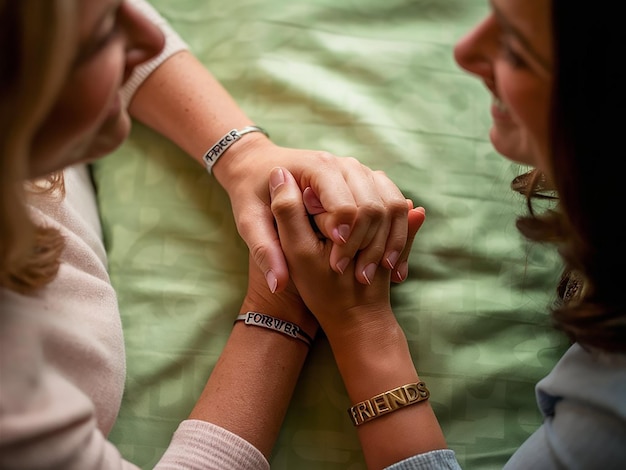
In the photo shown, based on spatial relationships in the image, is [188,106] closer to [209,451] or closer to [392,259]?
[392,259]

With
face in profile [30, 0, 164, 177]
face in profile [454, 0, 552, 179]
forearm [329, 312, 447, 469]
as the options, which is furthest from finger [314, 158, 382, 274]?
face in profile [30, 0, 164, 177]

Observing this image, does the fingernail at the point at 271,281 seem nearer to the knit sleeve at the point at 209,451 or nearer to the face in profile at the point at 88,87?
the knit sleeve at the point at 209,451

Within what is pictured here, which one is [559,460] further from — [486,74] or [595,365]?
[486,74]

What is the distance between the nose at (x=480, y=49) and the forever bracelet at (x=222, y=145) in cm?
41

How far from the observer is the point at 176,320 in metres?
0.93

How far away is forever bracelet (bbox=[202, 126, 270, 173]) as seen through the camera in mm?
976

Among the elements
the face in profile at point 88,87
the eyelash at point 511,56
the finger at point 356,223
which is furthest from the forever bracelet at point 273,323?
the eyelash at point 511,56

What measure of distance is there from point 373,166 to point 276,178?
0.17 m

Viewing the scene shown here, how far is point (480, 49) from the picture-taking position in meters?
0.64

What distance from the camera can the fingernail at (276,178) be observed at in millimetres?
895

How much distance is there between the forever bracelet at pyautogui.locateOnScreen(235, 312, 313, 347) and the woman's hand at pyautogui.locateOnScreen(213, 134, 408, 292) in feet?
0.24

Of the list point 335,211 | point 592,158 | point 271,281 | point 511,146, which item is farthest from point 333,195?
point 592,158

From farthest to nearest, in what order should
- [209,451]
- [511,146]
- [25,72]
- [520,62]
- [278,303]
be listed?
1. [278,303]
2. [209,451]
3. [511,146]
4. [520,62]
5. [25,72]

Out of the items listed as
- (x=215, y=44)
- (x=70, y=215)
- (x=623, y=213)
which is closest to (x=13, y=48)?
(x=70, y=215)
